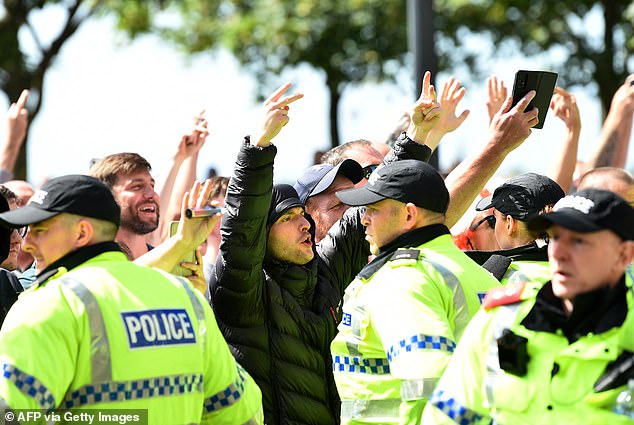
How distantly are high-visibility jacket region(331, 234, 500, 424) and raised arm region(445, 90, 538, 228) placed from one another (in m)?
1.21

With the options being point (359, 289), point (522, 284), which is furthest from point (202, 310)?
point (522, 284)

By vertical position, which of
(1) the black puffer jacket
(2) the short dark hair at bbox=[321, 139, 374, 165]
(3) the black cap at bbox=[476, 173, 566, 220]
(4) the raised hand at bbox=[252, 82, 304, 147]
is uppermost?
(4) the raised hand at bbox=[252, 82, 304, 147]

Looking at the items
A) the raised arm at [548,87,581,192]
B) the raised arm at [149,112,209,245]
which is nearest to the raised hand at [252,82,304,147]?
the raised arm at [149,112,209,245]

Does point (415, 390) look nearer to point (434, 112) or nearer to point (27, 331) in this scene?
point (27, 331)

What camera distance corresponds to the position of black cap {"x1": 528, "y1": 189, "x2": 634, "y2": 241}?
416 cm

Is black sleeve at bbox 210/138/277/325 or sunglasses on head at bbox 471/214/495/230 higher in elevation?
black sleeve at bbox 210/138/277/325

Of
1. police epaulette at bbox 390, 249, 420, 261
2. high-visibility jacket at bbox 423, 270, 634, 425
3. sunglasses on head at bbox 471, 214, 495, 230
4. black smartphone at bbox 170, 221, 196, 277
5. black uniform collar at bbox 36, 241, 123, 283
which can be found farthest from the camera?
sunglasses on head at bbox 471, 214, 495, 230

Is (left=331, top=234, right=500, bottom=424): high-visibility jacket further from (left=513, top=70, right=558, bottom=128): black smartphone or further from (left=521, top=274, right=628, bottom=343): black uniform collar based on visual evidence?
(left=513, top=70, right=558, bottom=128): black smartphone

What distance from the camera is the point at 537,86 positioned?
666 cm

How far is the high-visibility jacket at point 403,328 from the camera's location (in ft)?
15.9

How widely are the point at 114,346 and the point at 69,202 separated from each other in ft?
2.16

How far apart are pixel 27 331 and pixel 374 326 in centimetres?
153

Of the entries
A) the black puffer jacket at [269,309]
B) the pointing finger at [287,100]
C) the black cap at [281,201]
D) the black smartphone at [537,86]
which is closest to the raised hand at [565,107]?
the black smartphone at [537,86]

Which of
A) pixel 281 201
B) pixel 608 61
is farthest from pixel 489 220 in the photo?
pixel 608 61
